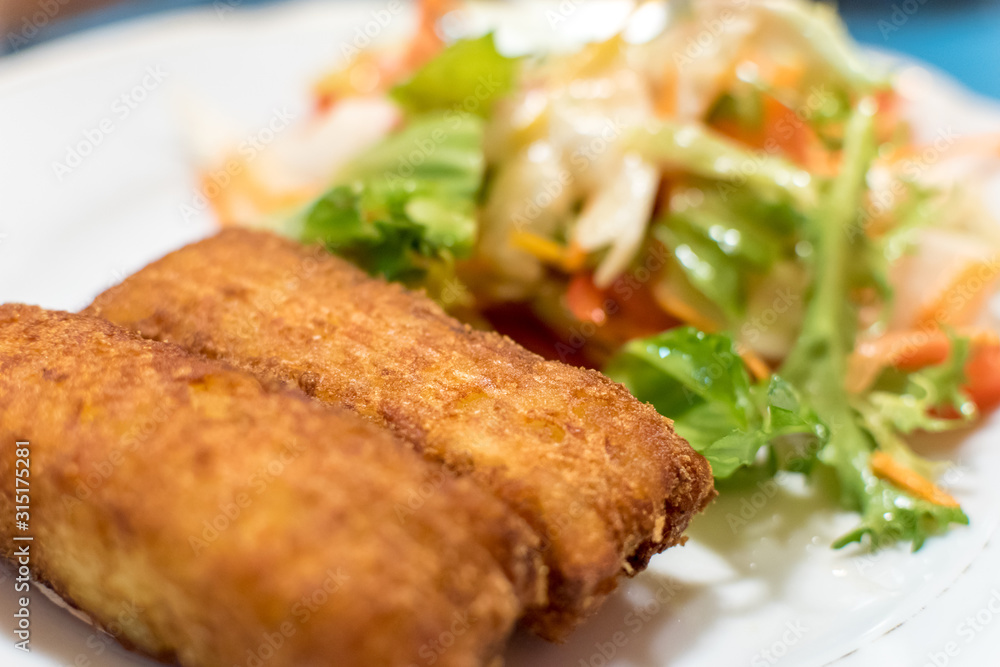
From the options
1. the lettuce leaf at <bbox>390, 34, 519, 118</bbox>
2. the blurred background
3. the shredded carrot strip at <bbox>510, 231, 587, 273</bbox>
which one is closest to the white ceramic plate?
the lettuce leaf at <bbox>390, 34, 519, 118</bbox>

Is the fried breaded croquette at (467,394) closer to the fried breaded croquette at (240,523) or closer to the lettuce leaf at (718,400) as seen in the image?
the fried breaded croquette at (240,523)

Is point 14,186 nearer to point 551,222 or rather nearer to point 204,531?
point 551,222

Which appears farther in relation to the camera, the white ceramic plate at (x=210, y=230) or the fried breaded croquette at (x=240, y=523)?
the white ceramic plate at (x=210, y=230)

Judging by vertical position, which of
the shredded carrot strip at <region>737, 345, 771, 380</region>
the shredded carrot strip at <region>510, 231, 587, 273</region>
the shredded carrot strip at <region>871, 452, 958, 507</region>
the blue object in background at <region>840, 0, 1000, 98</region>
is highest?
the blue object in background at <region>840, 0, 1000, 98</region>

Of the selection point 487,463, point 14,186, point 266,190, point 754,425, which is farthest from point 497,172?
point 14,186

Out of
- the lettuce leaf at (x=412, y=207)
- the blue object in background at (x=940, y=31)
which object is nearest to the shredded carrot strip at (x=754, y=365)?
the lettuce leaf at (x=412, y=207)

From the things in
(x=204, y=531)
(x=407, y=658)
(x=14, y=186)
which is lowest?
(x=407, y=658)

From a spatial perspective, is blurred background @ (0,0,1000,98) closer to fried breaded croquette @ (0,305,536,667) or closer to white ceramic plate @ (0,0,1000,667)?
white ceramic plate @ (0,0,1000,667)
